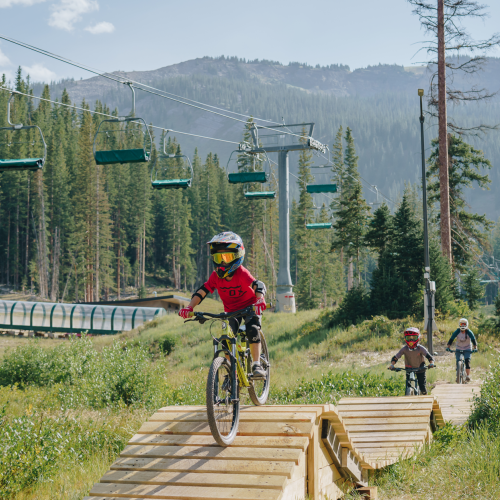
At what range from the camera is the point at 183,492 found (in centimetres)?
495

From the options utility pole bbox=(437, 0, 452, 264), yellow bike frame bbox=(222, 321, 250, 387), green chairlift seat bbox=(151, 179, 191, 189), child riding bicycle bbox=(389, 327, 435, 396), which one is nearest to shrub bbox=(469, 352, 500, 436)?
child riding bicycle bbox=(389, 327, 435, 396)

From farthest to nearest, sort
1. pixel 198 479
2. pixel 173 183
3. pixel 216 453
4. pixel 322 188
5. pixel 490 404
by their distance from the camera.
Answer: pixel 322 188, pixel 173 183, pixel 490 404, pixel 216 453, pixel 198 479

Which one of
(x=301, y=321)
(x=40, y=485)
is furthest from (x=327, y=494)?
(x=301, y=321)

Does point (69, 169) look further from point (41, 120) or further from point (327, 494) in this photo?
point (327, 494)

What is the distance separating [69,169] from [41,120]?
40.8ft

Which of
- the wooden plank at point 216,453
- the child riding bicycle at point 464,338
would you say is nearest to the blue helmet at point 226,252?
the wooden plank at point 216,453

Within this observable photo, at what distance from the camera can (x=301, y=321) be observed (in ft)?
93.7

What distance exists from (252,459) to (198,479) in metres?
0.60

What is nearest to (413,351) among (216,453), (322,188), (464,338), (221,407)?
(464,338)

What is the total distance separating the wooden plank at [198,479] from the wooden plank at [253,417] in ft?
3.16

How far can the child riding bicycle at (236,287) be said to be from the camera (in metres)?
6.34

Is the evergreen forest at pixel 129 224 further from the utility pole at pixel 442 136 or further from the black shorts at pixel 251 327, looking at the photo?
the black shorts at pixel 251 327

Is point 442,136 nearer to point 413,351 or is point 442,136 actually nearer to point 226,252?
point 413,351

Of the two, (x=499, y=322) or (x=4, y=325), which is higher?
(x=499, y=322)
